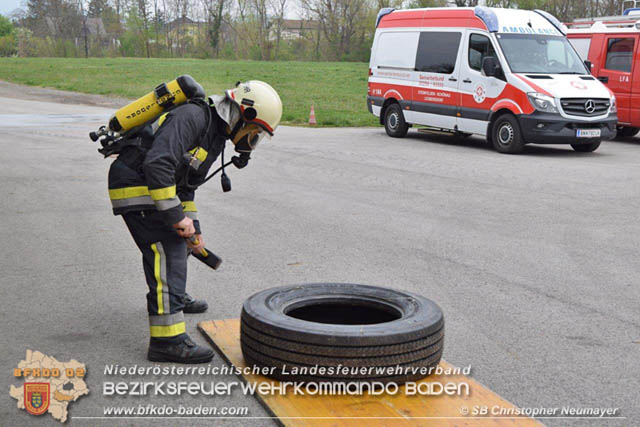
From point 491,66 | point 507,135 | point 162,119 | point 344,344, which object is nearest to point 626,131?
point 507,135

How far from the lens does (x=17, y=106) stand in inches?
899

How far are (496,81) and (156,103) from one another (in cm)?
1174

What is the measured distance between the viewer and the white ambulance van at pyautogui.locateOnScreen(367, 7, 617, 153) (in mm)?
14203

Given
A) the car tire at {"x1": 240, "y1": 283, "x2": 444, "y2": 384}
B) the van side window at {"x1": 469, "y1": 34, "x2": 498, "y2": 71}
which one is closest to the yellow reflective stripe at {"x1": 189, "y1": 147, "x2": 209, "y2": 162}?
the car tire at {"x1": 240, "y1": 283, "x2": 444, "y2": 384}

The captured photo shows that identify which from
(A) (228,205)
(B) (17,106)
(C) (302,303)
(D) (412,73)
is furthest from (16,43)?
(C) (302,303)

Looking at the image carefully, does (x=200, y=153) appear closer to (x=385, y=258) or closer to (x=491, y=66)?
(x=385, y=258)

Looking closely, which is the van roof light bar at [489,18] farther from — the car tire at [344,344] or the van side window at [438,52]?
the car tire at [344,344]

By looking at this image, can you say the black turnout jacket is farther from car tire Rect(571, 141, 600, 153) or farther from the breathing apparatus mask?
car tire Rect(571, 141, 600, 153)

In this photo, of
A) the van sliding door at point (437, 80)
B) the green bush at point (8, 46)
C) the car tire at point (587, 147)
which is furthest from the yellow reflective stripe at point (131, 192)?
the green bush at point (8, 46)

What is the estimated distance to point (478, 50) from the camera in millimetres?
15203

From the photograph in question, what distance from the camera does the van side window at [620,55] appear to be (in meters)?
16.8

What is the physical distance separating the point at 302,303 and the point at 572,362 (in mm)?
1516

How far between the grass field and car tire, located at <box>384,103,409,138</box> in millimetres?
2785

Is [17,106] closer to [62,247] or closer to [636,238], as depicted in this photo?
[62,247]
